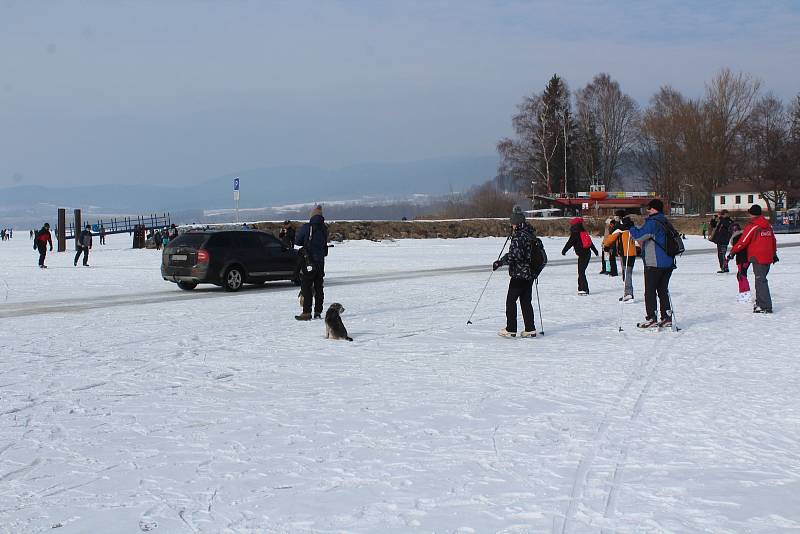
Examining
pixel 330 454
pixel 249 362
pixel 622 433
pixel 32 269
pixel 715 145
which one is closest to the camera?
pixel 330 454

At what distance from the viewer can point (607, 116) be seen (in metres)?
88.1

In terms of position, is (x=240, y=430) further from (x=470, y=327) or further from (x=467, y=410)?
(x=470, y=327)

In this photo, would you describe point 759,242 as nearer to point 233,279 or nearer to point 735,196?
point 233,279

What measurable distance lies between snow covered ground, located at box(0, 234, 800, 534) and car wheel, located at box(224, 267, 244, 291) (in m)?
6.35

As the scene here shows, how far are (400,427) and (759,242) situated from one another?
9743mm

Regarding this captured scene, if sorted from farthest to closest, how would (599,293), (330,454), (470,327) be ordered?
(599,293) → (470,327) → (330,454)

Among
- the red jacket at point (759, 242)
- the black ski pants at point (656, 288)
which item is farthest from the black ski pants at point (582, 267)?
the black ski pants at point (656, 288)

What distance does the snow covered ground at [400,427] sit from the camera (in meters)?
4.87

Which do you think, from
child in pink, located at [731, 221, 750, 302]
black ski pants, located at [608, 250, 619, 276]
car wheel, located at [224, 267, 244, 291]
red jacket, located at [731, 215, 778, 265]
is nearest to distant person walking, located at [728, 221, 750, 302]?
child in pink, located at [731, 221, 750, 302]

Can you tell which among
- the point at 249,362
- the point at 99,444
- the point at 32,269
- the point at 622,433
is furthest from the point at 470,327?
the point at 32,269

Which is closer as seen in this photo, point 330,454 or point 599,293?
point 330,454

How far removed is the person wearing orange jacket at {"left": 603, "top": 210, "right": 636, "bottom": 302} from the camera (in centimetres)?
1658

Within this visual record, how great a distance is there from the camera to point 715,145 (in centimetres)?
8081

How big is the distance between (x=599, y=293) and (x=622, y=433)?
12.3m
